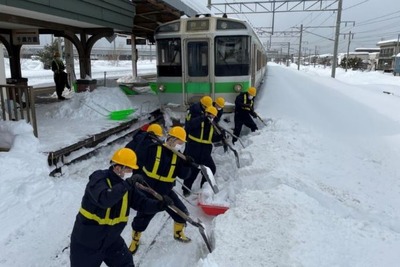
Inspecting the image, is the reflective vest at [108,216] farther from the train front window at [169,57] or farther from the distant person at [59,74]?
the distant person at [59,74]

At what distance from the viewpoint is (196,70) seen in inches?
390

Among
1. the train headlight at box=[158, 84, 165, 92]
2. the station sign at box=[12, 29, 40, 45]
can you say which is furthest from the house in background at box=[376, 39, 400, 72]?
the station sign at box=[12, 29, 40, 45]

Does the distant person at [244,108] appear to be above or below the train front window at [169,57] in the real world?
below

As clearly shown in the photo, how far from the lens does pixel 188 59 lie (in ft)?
32.4

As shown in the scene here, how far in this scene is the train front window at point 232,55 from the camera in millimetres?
9492

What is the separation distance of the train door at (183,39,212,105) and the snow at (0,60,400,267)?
1.89 metres

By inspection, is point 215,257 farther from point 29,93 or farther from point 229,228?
point 29,93

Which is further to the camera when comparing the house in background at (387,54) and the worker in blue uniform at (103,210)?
the house in background at (387,54)

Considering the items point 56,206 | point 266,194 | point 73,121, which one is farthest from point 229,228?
point 73,121

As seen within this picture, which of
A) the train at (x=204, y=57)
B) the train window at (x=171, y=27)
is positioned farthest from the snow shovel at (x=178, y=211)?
the train window at (x=171, y=27)

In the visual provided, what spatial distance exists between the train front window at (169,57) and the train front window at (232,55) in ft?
3.44

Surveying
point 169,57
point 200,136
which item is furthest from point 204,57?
point 200,136

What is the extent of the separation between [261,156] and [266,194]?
1946 millimetres

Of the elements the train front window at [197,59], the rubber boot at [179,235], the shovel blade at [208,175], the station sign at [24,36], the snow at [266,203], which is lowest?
the rubber boot at [179,235]
